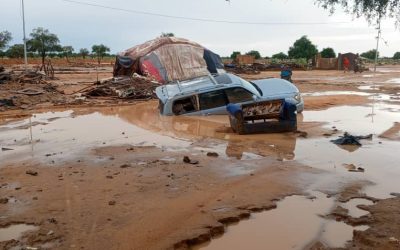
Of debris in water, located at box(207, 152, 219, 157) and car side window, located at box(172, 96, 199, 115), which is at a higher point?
car side window, located at box(172, 96, 199, 115)

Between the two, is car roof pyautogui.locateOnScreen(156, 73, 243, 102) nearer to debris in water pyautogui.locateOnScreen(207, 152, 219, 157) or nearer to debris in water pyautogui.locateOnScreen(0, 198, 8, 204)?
debris in water pyautogui.locateOnScreen(207, 152, 219, 157)

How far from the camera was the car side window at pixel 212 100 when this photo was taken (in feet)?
45.1

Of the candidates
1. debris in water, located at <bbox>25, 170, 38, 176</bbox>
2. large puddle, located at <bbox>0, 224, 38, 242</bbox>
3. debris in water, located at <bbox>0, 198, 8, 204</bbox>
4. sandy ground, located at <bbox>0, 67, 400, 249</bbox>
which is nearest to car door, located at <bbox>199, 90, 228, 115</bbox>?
sandy ground, located at <bbox>0, 67, 400, 249</bbox>

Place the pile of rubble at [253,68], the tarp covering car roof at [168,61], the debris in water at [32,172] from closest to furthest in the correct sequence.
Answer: the debris in water at [32,172], the tarp covering car roof at [168,61], the pile of rubble at [253,68]

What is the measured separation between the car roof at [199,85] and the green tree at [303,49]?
60398mm

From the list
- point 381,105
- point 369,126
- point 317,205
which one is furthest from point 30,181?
point 381,105

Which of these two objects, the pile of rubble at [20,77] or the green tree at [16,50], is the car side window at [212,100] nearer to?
the pile of rubble at [20,77]

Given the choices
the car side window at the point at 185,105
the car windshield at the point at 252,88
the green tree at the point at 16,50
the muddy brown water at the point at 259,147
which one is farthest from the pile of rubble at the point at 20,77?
the green tree at the point at 16,50

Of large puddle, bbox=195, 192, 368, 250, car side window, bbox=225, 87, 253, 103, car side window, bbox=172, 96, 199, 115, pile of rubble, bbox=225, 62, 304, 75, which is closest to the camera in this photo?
large puddle, bbox=195, 192, 368, 250

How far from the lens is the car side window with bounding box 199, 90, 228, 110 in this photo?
1376cm

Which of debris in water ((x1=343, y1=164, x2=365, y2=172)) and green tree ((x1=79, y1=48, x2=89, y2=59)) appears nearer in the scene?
debris in water ((x1=343, y1=164, x2=365, y2=172))

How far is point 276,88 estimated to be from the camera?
14.6 m

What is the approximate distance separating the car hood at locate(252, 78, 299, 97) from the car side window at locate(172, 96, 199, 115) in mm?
2185

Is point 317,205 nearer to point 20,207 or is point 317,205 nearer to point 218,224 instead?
point 218,224
